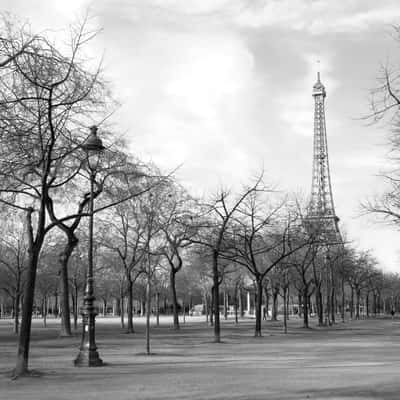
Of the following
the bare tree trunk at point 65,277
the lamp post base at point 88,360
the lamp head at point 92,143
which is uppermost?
the lamp head at point 92,143

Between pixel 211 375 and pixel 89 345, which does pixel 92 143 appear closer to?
pixel 89 345

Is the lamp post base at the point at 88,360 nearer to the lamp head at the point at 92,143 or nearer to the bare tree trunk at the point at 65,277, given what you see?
the lamp head at the point at 92,143

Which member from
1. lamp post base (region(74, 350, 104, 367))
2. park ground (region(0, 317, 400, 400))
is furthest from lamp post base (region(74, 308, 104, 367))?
park ground (region(0, 317, 400, 400))

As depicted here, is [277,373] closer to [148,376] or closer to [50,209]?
[148,376]

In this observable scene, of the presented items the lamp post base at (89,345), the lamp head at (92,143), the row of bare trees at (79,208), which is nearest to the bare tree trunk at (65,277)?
the row of bare trees at (79,208)

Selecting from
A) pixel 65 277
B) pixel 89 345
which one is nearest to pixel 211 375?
pixel 89 345

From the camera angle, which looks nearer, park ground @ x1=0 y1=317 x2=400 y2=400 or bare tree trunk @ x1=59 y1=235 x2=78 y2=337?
park ground @ x1=0 y1=317 x2=400 y2=400

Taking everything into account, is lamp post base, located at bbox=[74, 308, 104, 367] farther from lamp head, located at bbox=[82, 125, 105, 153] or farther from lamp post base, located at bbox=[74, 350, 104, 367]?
lamp head, located at bbox=[82, 125, 105, 153]

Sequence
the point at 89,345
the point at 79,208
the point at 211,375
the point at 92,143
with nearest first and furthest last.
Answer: the point at 211,375 → the point at 92,143 → the point at 89,345 → the point at 79,208

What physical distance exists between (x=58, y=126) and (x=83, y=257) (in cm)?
4137

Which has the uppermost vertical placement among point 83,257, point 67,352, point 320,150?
point 320,150

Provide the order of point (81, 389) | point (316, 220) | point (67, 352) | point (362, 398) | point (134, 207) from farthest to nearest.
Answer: point (316, 220) → point (134, 207) → point (67, 352) → point (81, 389) → point (362, 398)

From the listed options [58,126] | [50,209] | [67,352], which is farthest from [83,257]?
[58,126]

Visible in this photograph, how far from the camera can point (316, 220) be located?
4606cm
